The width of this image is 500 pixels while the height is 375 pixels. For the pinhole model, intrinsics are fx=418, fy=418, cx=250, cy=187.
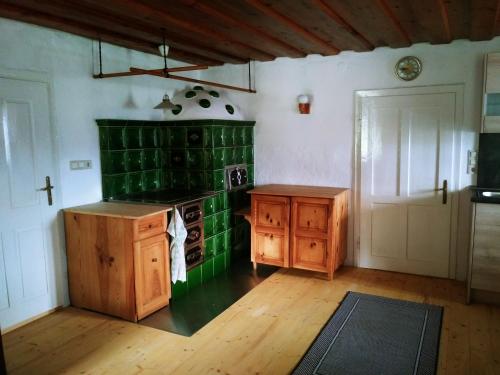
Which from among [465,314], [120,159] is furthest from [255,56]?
Result: [465,314]

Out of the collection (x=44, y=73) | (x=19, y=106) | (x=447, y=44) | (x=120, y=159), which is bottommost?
(x=120, y=159)

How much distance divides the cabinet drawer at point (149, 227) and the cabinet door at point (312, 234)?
1.30 meters

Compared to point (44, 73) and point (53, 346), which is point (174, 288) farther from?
point (44, 73)

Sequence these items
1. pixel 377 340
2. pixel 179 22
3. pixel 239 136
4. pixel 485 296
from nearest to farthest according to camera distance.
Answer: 1. pixel 377 340
2. pixel 179 22
3. pixel 485 296
4. pixel 239 136

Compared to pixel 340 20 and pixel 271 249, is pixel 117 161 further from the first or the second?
pixel 340 20

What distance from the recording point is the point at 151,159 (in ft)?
13.7

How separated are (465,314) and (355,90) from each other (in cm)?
224

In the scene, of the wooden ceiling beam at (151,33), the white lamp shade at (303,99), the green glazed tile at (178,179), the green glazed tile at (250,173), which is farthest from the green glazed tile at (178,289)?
the white lamp shade at (303,99)

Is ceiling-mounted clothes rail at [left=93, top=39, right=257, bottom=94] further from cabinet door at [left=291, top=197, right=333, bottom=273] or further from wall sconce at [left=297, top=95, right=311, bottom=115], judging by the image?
cabinet door at [left=291, top=197, right=333, bottom=273]

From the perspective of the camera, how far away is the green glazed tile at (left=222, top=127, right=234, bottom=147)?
13.9 ft

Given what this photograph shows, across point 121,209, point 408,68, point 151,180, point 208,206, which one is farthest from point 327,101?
point 121,209

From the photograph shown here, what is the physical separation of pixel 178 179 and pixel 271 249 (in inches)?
46.4

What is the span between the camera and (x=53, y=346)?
2811mm

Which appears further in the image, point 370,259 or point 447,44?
point 370,259
